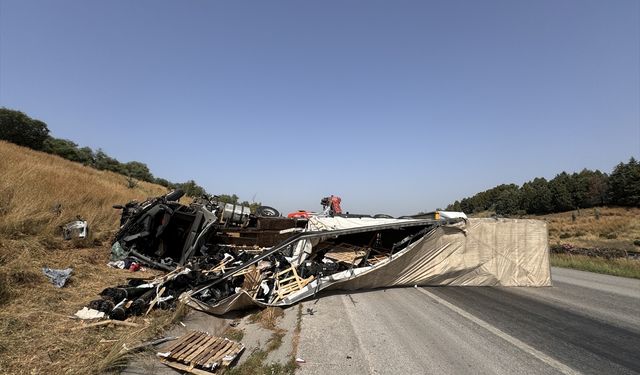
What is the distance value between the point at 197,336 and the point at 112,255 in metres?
5.83

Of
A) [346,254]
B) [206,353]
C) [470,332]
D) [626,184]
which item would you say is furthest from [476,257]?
[626,184]

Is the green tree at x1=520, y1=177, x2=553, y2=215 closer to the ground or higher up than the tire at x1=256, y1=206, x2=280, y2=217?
higher up

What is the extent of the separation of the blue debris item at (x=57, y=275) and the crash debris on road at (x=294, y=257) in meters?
1.08

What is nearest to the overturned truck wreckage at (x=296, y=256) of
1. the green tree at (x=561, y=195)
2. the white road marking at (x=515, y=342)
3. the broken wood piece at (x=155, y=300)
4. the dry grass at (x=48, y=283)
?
the broken wood piece at (x=155, y=300)

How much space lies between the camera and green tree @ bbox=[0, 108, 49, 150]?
4031 cm

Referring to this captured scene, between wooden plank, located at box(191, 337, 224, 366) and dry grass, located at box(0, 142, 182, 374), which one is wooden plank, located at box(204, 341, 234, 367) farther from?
dry grass, located at box(0, 142, 182, 374)

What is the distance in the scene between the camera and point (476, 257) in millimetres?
9164

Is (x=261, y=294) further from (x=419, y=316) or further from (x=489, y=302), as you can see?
(x=489, y=302)

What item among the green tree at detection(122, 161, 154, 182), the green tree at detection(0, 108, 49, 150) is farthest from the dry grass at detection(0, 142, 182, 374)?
the green tree at detection(122, 161, 154, 182)

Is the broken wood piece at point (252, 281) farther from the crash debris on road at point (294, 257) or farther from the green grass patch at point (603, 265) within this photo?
the green grass patch at point (603, 265)

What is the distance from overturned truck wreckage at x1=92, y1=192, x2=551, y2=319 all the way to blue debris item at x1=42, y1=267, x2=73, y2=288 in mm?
1179

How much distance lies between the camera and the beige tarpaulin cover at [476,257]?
8656 millimetres

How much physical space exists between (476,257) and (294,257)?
4822mm

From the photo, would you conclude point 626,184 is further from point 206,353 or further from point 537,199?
point 206,353
